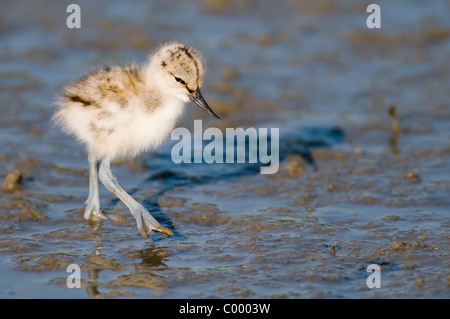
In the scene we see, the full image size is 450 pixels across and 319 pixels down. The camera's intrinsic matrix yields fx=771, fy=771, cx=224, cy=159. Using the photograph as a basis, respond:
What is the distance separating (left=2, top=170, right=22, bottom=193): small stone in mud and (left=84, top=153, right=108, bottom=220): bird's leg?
657 millimetres

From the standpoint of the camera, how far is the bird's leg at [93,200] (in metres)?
5.17

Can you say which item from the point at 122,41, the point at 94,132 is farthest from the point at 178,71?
the point at 122,41

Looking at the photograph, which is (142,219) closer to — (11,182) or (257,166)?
(11,182)

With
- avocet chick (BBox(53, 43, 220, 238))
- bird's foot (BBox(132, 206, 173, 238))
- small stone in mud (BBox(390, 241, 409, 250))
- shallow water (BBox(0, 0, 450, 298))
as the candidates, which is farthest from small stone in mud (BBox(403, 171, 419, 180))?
bird's foot (BBox(132, 206, 173, 238))

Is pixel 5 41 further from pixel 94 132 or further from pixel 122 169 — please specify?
pixel 94 132

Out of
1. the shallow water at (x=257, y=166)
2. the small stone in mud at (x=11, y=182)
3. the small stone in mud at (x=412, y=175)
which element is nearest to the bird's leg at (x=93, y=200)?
the shallow water at (x=257, y=166)

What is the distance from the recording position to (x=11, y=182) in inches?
218

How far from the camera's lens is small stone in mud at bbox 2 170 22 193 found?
5523 mm

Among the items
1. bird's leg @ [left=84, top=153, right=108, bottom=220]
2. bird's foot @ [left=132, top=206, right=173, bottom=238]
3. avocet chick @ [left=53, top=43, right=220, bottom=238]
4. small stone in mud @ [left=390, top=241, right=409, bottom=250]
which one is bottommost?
small stone in mud @ [left=390, top=241, right=409, bottom=250]

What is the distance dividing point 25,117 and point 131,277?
2.91m

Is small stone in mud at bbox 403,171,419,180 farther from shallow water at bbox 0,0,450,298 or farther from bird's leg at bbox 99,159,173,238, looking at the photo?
bird's leg at bbox 99,159,173,238

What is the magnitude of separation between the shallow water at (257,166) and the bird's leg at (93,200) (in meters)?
0.10

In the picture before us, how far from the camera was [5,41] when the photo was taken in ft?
27.4

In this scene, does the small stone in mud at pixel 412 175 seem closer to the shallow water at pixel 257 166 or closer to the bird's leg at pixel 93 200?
the shallow water at pixel 257 166
